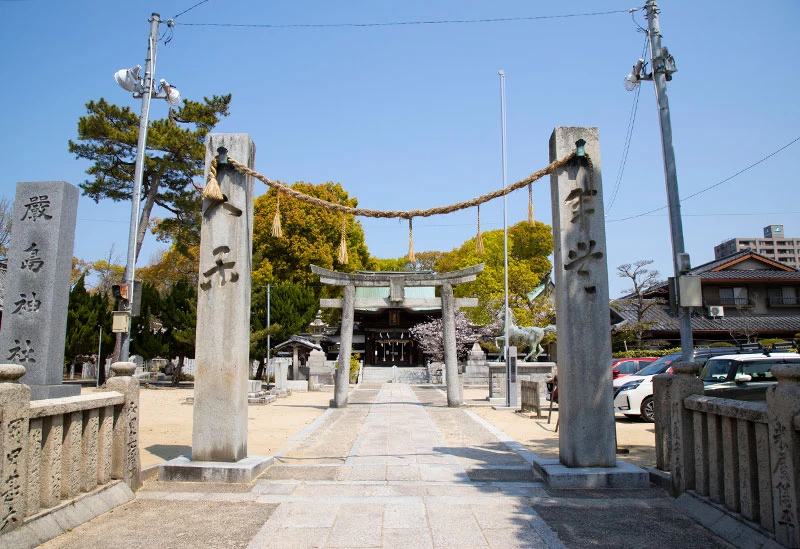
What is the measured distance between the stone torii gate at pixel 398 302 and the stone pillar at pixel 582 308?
31.8 feet

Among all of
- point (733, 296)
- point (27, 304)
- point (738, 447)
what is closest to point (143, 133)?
point (27, 304)

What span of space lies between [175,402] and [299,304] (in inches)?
510

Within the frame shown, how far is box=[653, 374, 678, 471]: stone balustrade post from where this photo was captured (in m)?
5.70

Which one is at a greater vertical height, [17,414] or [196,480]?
[17,414]

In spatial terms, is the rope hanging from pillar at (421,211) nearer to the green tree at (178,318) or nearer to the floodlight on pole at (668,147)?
the floodlight on pole at (668,147)

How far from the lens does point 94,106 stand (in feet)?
71.2

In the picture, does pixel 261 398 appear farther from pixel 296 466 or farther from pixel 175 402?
pixel 296 466

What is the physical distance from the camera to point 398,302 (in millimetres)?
16984

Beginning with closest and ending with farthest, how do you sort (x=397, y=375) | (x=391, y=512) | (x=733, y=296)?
(x=391, y=512), (x=733, y=296), (x=397, y=375)

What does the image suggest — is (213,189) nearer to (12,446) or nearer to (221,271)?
(221,271)

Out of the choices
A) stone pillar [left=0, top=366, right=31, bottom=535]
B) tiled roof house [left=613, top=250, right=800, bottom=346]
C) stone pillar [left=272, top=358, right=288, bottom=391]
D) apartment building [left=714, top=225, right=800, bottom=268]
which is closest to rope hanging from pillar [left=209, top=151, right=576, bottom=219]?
stone pillar [left=0, top=366, right=31, bottom=535]

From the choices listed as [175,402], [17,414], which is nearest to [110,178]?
→ [175,402]

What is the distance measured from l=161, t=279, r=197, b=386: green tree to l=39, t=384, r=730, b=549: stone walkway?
19.3m

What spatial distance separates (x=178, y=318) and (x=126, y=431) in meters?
21.5
